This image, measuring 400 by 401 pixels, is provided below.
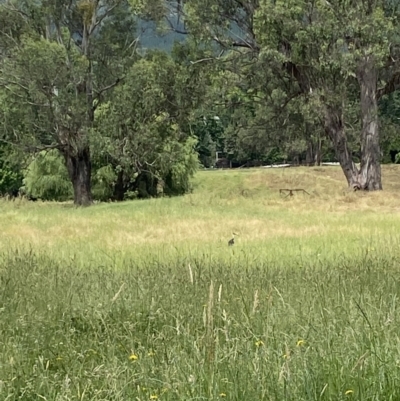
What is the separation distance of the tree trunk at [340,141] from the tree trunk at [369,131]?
15.4 inches

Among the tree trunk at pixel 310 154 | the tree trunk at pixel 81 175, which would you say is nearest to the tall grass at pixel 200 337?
the tree trunk at pixel 81 175

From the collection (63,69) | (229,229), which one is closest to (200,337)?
(229,229)

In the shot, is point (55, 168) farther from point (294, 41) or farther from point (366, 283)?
point (366, 283)

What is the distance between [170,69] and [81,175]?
6.87 metres

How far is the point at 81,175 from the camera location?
30.4m

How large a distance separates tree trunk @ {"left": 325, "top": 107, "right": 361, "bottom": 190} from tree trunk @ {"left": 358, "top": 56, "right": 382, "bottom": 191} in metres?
0.39

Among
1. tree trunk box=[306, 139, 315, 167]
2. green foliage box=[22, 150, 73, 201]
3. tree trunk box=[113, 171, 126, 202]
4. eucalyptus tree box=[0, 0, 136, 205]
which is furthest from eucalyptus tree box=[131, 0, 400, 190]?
tree trunk box=[306, 139, 315, 167]

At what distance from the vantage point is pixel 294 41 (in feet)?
78.6

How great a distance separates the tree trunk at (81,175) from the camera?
3020 centimetres

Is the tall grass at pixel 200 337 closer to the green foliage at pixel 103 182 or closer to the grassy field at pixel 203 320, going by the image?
the grassy field at pixel 203 320

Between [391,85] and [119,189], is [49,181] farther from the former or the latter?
[391,85]

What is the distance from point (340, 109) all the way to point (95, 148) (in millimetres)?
10059

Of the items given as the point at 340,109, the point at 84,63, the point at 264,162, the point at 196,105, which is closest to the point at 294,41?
the point at 340,109

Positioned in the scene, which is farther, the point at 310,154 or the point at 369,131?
the point at 310,154
